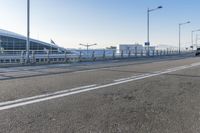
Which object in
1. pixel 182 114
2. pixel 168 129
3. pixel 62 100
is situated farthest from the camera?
pixel 62 100

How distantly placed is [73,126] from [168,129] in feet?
5.26

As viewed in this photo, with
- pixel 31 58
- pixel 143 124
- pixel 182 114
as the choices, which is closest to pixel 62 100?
pixel 143 124

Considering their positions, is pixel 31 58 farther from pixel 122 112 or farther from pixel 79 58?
pixel 122 112

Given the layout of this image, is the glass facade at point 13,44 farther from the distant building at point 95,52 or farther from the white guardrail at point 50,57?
the distant building at point 95,52

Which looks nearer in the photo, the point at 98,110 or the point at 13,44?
the point at 98,110

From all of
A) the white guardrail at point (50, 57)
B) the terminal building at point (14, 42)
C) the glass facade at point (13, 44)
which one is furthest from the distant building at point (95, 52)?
the glass facade at point (13, 44)

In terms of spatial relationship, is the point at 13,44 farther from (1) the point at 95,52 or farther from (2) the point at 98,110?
(2) the point at 98,110

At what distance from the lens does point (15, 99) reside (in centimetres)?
616

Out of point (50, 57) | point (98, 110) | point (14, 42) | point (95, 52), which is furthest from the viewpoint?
point (14, 42)

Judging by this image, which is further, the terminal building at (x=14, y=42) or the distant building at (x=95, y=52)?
the terminal building at (x=14, y=42)

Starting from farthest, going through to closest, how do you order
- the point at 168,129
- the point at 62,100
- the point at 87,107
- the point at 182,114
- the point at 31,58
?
the point at 31,58
the point at 62,100
the point at 87,107
the point at 182,114
the point at 168,129

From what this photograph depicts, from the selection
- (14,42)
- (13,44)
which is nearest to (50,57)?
(14,42)

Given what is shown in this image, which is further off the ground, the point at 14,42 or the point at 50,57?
the point at 14,42

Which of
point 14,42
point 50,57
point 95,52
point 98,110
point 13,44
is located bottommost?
point 98,110
